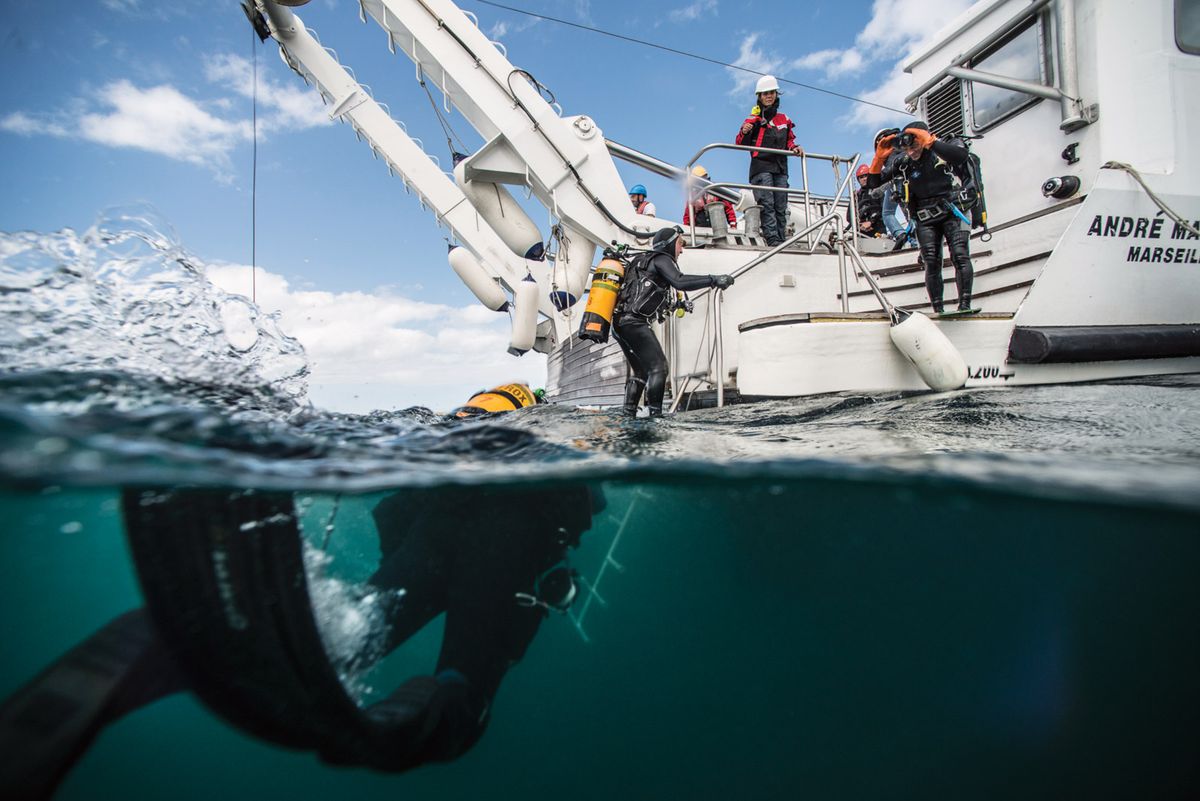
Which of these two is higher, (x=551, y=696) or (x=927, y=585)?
(x=927, y=585)

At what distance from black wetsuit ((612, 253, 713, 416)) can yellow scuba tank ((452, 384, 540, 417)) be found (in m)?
1.37

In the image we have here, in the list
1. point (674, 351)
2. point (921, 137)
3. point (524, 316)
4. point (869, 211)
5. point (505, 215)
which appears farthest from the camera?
point (869, 211)

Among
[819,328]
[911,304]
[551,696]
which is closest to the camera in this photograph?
[819,328]

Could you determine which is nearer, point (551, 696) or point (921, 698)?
point (921, 698)

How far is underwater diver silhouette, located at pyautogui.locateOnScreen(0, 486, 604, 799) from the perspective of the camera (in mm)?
1589

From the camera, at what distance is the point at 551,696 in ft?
21.4

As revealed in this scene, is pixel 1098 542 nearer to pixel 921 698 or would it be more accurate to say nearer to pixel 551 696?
pixel 921 698

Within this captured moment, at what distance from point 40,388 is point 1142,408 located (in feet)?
19.3

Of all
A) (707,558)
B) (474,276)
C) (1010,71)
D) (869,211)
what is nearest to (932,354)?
(707,558)

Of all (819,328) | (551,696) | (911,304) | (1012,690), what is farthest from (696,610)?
(911,304)

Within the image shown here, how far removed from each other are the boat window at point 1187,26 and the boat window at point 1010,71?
1.21 metres

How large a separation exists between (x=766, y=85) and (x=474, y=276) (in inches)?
199

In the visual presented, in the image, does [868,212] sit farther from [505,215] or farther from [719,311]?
[505,215]

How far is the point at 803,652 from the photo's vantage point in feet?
19.2
